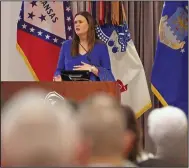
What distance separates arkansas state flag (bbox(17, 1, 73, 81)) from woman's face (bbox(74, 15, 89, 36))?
49 centimetres

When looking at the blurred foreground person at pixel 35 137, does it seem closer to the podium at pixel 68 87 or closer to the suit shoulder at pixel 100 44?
the podium at pixel 68 87

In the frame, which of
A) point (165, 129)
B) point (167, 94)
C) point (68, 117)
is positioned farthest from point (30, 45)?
point (68, 117)

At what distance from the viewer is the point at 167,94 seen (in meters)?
3.65

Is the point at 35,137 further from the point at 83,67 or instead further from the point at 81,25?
the point at 81,25

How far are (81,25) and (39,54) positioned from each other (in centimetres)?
69

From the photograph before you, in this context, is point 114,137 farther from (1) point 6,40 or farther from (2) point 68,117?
(1) point 6,40

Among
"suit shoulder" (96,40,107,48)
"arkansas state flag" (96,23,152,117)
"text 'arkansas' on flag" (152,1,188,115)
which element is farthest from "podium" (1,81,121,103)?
"arkansas state flag" (96,23,152,117)

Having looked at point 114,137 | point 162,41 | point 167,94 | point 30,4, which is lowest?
point 167,94

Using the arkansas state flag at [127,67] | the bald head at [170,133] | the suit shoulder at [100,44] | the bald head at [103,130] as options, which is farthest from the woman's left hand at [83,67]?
the bald head at [103,130]

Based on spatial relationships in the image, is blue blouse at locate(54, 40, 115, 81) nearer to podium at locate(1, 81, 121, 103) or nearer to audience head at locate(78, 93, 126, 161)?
podium at locate(1, 81, 121, 103)

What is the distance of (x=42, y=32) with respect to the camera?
4.03 meters

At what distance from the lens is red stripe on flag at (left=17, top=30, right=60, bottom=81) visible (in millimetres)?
4008

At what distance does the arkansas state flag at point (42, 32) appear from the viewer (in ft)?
13.1

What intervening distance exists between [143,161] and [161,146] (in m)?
0.08
